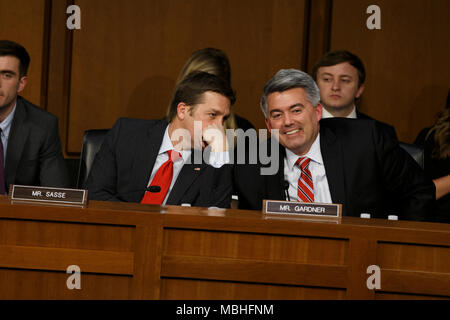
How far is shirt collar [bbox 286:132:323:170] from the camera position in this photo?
2.47 metres

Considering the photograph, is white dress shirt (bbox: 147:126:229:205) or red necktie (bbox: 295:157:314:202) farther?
white dress shirt (bbox: 147:126:229:205)

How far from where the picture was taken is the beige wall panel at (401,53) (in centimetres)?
385

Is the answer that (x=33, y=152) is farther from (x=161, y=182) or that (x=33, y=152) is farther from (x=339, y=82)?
(x=339, y=82)

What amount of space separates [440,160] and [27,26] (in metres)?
2.57

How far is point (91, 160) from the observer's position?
2.77 m

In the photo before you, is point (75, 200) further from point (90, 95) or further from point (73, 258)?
point (90, 95)

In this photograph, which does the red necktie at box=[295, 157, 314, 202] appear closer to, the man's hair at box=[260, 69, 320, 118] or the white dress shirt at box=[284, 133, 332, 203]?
the white dress shirt at box=[284, 133, 332, 203]

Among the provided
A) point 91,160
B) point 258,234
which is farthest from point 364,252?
point 91,160

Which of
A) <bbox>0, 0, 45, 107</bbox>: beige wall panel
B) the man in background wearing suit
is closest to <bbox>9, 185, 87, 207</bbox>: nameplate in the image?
the man in background wearing suit

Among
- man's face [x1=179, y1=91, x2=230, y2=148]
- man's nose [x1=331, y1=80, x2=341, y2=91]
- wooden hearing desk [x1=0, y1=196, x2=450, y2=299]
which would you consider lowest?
wooden hearing desk [x1=0, y1=196, x2=450, y2=299]

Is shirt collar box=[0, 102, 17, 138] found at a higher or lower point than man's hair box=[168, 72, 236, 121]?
lower

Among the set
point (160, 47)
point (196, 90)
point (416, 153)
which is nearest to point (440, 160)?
point (416, 153)

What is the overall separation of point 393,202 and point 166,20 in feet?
6.59

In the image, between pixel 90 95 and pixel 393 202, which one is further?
pixel 90 95
